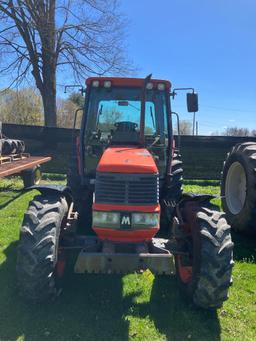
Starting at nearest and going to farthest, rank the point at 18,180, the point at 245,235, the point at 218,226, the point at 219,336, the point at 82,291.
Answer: the point at 219,336, the point at 218,226, the point at 82,291, the point at 245,235, the point at 18,180

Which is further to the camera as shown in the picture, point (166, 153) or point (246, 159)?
point (246, 159)

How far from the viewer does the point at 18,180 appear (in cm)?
1188

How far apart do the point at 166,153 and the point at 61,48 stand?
14295mm

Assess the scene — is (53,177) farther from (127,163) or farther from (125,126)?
(127,163)

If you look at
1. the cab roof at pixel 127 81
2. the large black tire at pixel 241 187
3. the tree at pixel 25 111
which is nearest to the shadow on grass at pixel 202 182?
the large black tire at pixel 241 187

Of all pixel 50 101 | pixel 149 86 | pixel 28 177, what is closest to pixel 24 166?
pixel 28 177

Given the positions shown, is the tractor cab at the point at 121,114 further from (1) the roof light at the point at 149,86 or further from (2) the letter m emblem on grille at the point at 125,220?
(2) the letter m emblem on grille at the point at 125,220

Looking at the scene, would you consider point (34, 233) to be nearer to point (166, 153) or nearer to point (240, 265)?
point (166, 153)

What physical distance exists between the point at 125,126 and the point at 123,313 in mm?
2560

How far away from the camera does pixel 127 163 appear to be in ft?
13.4

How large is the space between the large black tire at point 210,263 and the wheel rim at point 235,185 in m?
3.10

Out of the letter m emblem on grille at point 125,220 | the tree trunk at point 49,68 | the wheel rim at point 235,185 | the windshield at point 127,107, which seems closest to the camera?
the letter m emblem on grille at point 125,220

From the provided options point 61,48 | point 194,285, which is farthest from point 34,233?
point 61,48

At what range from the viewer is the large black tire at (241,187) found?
594 cm
